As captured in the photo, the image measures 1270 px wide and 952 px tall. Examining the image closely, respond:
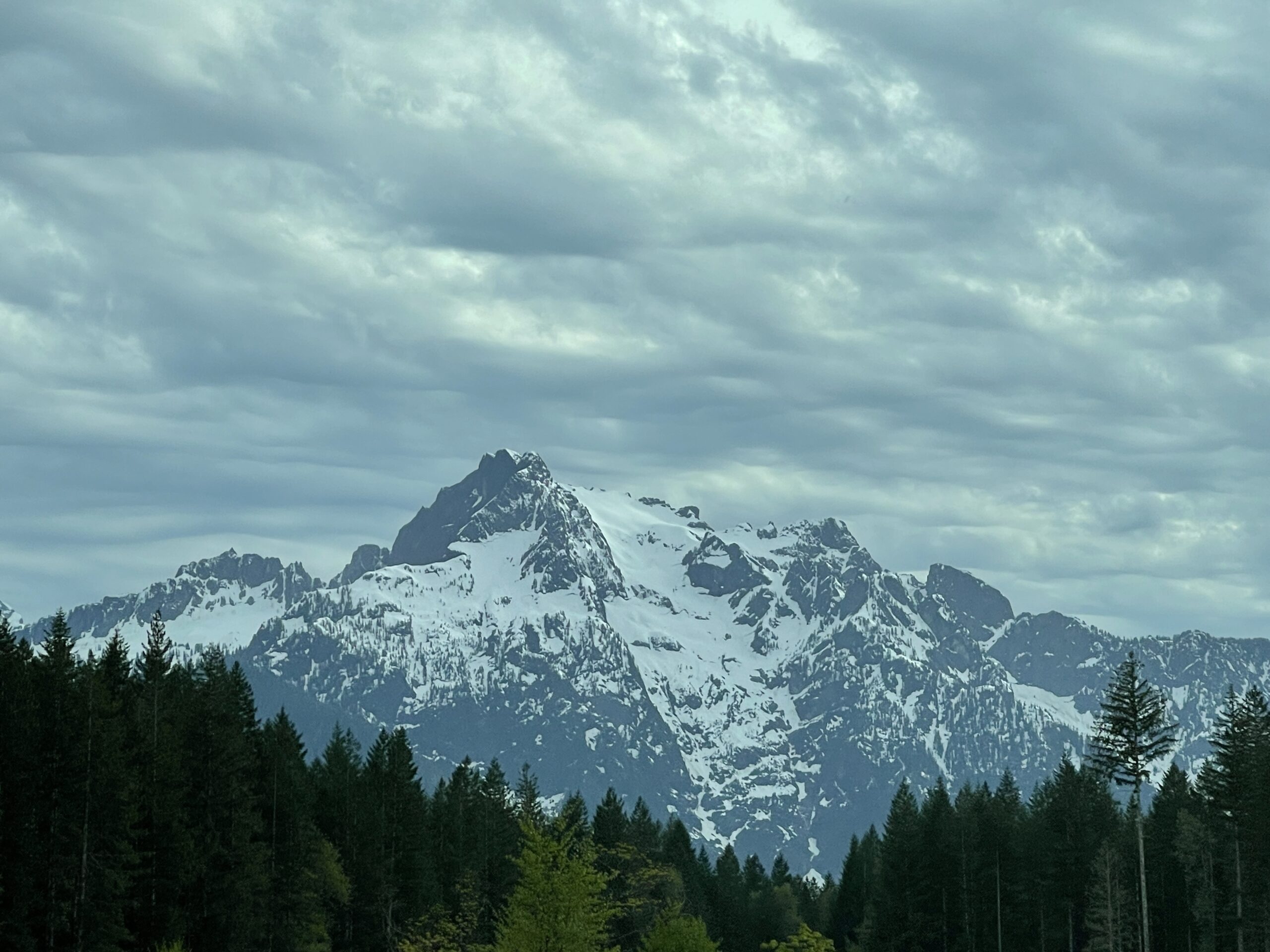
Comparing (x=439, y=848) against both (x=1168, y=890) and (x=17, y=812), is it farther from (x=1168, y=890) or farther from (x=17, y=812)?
(x=17, y=812)

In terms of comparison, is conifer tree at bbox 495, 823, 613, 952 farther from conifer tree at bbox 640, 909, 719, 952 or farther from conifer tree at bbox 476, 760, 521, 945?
conifer tree at bbox 476, 760, 521, 945

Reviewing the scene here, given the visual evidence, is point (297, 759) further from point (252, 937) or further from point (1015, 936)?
point (1015, 936)

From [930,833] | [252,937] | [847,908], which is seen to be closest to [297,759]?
[252,937]

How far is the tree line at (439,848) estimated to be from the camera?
73250mm

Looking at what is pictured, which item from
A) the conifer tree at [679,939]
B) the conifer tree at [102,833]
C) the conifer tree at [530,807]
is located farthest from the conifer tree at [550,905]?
the conifer tree at [102,833]

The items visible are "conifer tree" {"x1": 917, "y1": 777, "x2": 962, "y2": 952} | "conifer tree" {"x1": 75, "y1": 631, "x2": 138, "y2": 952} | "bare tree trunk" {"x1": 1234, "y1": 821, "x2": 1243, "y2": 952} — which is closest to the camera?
"conifer tree" {"x1": 75, "y1": 631, "x2": 138, "y2": 952}

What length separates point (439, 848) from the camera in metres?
138

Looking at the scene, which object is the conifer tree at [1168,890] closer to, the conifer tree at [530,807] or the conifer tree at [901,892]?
the conifer tree at [901,892]

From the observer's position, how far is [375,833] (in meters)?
120

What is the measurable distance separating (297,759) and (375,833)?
31.9ft

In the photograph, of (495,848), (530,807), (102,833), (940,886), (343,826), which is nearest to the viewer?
(102,833)

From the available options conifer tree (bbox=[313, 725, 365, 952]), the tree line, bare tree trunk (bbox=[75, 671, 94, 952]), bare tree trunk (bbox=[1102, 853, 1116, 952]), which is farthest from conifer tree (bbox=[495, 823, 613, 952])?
bare tree trunk (bbox=[1102, 853, 1116, 952])

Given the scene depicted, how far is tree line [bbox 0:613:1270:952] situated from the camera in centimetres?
7325

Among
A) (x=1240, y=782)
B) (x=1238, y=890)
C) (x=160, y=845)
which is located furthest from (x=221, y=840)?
(x=1240, y=782)
